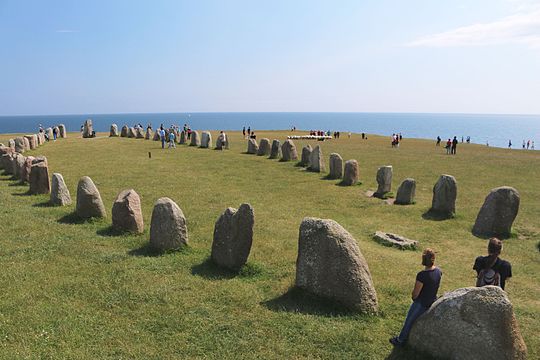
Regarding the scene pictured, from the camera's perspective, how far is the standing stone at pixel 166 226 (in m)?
12.7

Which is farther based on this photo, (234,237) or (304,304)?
(234,237)

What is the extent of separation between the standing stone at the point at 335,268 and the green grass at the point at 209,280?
0.33m

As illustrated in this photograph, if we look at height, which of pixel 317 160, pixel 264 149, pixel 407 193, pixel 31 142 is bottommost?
pixel 407 193

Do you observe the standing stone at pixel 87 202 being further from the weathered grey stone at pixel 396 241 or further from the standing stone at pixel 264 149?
the standing stone at pixel 264 149

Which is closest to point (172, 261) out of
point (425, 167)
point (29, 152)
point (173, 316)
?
point (173, 316)

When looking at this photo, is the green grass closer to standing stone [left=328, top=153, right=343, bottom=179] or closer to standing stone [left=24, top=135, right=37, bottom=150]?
standing stone [left=328, top=153, right=343, bottom=179]

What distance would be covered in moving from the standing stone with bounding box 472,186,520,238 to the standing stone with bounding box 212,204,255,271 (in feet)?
35.7

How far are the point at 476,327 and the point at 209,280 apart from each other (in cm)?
642

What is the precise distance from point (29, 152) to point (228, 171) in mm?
19298

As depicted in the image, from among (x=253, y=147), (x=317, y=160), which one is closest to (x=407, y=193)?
(x=317, y=160)

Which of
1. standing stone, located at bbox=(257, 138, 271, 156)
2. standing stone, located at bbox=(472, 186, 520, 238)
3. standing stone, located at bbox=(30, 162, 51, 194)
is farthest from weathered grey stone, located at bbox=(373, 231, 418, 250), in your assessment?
standing stone, located at bbox=(257, 138, 271, 156)

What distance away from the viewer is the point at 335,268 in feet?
31.1

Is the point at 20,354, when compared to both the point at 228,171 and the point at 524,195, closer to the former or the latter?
the point at 228,171

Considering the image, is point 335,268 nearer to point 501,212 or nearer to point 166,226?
point 166,226
